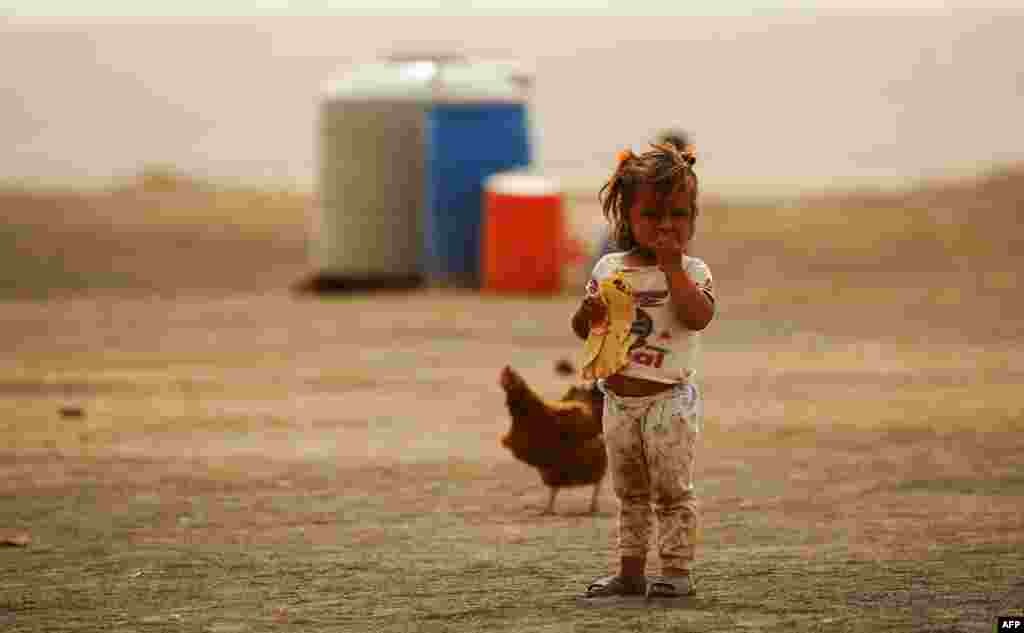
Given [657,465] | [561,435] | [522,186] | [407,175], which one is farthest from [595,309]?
[407,175]

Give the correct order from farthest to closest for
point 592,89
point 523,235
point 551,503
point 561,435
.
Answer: point 592,89, point 523,235, point 551,503, point 561,435

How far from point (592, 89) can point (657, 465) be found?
187 feet

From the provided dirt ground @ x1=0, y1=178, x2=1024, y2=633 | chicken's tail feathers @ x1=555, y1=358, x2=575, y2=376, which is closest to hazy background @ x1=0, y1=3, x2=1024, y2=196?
dirt ground @ x1=0, y1=178, x2=1024, y2=633

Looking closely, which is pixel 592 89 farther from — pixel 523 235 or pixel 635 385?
pixel 635 385

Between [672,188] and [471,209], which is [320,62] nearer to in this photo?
[471,209]

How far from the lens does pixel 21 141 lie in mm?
55656

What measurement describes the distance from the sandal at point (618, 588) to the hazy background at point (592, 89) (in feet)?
103

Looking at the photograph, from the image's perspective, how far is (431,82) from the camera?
2198 cm

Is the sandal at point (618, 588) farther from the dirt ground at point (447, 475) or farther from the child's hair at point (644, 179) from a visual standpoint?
the child's hair at point (644, 179)

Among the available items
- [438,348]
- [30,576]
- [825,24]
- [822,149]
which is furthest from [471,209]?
[825,24]

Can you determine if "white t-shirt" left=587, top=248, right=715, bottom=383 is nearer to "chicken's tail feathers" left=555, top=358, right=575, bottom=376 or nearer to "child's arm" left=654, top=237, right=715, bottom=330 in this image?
"child's arm" left=654, top=237, right=715, bottom=330

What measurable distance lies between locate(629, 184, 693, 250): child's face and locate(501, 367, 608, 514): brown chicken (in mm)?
1769

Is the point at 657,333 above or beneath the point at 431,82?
beneath

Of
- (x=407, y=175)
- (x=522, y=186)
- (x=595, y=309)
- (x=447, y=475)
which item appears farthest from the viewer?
(x=407, y=175)
